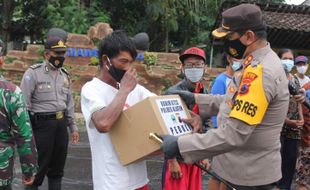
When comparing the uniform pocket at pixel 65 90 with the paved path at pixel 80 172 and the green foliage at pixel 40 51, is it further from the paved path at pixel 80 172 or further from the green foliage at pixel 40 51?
the green foliage at pixel 40 51

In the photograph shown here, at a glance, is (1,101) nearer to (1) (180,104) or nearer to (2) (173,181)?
(1) (180,104)

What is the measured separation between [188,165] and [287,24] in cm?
908

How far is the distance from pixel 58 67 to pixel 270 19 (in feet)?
28.2

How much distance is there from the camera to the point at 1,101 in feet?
9.29

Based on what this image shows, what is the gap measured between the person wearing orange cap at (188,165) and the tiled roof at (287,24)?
309 inches

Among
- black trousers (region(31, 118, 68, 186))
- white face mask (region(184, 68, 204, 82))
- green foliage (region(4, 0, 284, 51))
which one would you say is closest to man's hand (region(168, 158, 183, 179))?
white face mask (region(184, 68, 204, 82))

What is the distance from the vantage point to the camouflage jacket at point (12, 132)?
2.86m

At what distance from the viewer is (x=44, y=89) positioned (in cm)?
455

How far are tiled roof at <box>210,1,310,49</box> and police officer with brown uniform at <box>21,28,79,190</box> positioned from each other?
308 inches

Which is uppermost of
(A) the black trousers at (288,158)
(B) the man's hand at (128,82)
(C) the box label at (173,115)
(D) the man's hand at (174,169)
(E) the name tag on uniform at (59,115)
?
(B) the man's hand at (128,82)

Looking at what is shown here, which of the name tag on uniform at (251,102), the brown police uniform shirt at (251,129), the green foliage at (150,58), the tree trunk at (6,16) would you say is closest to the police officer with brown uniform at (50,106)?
the brown police uniform shirt at (251,129)

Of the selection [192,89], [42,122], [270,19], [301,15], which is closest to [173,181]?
[192,89]

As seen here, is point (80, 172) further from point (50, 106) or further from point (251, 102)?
point (251, 102)

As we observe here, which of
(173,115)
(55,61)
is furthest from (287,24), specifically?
(173,115)
